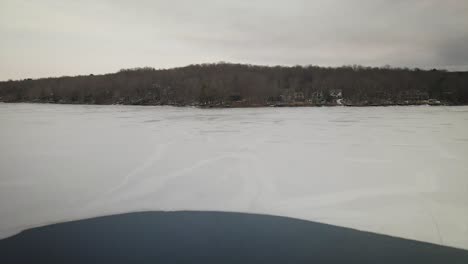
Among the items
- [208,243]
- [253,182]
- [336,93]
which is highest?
[336,93]

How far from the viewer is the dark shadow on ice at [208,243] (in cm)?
265

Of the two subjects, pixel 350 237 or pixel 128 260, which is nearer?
pixel 128 260

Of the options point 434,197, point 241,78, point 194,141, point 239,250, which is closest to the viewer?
point 239,250

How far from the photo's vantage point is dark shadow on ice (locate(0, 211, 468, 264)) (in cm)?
265

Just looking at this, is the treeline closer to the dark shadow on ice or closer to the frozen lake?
the frozen lake

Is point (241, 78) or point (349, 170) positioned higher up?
point (241, 78)

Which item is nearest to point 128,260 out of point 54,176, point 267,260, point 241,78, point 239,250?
point 239,250

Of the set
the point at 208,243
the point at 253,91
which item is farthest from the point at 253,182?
the point at 253,91

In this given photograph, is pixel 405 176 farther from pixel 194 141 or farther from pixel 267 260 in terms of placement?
pixel 194 141

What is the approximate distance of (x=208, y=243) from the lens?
290 cm

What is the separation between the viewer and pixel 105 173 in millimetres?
4805

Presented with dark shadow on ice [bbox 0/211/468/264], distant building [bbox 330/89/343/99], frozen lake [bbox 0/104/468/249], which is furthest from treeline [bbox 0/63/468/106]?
dark shadow on ice [bbox 0/211/468/264]

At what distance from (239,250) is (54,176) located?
10.1ft

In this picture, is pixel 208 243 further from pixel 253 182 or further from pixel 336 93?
pixel 336 93
